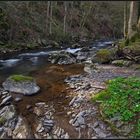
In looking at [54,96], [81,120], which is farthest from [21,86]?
[81,120]

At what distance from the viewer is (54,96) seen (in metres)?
12.2

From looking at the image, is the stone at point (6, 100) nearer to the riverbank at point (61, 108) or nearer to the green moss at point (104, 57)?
the riverbank at point (61, 108)

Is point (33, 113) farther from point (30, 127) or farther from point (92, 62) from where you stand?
point (92, 62)

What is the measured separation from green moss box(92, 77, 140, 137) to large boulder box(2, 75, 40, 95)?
3145mm

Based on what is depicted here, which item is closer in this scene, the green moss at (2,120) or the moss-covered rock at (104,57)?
the green moss at (2,120)

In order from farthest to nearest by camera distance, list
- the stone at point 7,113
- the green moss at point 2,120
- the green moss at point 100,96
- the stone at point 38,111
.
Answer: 1. the green moss at point 100,96
2. the stone at point 38,111
3. the stone at point 7,113
4. the green moss at point 2,120

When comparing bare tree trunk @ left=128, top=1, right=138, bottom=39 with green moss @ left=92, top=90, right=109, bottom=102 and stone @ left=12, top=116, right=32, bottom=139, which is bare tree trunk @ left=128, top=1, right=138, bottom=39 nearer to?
green moss @ left=92, top=90, right=109, bottom=102

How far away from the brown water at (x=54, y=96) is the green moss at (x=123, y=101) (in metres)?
1.33

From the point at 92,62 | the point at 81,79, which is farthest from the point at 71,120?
the point at 92,62

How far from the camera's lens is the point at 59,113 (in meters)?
10.5

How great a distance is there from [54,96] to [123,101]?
3259 millimetres

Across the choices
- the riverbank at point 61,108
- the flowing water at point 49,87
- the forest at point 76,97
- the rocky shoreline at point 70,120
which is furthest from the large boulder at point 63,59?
the rocky shoreline at point 70,120

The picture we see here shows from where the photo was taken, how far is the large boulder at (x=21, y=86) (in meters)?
12.7

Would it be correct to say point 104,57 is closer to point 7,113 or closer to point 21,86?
point 21,86
